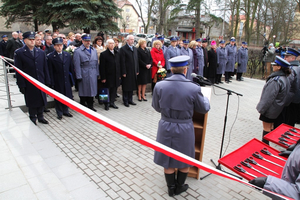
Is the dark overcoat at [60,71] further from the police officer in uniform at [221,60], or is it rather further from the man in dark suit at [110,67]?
the police officer in uniform at [221,60]

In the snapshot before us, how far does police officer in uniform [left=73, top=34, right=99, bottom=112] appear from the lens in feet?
19.8

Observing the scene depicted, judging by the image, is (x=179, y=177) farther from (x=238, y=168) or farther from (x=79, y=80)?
(x=79, y=80)

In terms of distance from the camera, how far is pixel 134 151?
4.36 meters

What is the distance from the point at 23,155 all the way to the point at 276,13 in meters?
28.7

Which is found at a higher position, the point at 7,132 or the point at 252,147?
the point at 252,147

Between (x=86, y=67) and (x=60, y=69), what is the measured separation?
0.69 meters

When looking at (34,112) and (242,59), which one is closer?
(34,112)

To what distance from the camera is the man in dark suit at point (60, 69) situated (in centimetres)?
568

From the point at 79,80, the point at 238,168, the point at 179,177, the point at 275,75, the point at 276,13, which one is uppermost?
the point at 276,13

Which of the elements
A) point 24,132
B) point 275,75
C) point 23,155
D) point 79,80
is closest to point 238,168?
point 275,75

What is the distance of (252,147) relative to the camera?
3.17 meters

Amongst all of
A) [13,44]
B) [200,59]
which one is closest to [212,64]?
[200,59]

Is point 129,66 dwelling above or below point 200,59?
below

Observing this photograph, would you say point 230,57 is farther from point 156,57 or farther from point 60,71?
point 60,71
